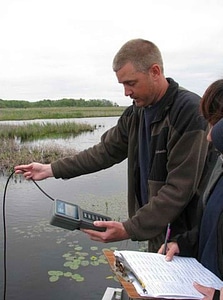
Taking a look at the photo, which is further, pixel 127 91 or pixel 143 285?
pixel 127 91

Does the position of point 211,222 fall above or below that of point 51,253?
above

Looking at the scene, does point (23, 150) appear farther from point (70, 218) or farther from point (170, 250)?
point (170, 250)

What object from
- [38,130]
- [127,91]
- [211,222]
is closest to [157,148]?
[127,91]

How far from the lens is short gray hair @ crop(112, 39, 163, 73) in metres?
2.12

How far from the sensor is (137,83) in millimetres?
2143

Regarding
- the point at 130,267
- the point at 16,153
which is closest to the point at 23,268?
the point at 130,267

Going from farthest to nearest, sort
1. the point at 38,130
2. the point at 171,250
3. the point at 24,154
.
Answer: the point at 38,130
the point at 24,154
the point at 171,250

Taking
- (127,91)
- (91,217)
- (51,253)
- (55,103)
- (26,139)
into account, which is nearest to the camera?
(91,217)

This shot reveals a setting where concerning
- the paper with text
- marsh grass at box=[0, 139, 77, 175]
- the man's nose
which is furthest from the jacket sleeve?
marsh grass at box=[0, 139, 77, 175]

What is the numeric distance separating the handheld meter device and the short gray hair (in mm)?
785

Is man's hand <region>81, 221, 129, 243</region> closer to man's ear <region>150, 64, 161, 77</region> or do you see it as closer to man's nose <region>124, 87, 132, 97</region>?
man's nose <region>124, 87, 132, 97</region>

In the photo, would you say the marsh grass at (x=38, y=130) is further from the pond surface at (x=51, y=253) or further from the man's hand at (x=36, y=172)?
the man's hand at (x=36, y=172)

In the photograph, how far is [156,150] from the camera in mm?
2148

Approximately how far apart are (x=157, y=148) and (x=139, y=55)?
499 mm
